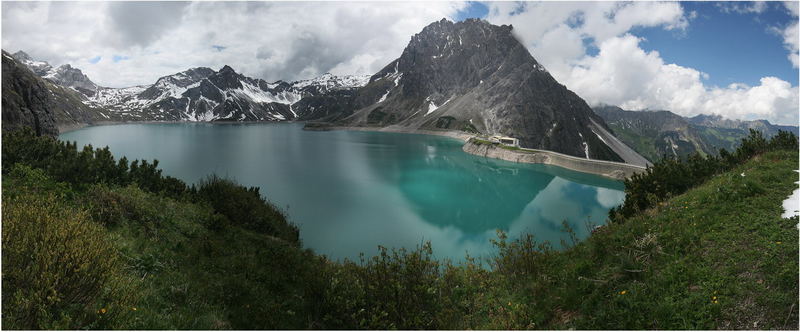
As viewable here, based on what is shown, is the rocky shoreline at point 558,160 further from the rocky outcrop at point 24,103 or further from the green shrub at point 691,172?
the rocky outcrop at point 24,103

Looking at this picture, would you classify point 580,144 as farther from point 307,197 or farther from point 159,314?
point 159,314

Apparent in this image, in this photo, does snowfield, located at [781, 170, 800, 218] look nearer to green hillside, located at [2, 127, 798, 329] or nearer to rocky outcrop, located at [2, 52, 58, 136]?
green hillside, located at [2, 127, 798, 329]

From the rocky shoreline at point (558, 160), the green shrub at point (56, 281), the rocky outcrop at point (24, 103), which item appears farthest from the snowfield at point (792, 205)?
the rocky outcrop at point (24, 103)

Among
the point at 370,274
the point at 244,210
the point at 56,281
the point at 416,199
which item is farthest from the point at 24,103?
the point at 370,274

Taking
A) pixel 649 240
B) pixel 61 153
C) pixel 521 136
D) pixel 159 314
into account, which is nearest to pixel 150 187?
pixel 61 153

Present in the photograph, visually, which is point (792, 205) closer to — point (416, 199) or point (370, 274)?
point (370, 274)

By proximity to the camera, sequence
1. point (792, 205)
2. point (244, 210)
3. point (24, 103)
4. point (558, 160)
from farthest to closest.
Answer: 1. point (24, 103)
2. point (558, 160)
3. point (244, 210)
4. point (792, 205)

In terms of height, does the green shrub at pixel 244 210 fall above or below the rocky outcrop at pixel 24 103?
below

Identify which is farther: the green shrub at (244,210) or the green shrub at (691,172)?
A: the green shrub at (244,210)

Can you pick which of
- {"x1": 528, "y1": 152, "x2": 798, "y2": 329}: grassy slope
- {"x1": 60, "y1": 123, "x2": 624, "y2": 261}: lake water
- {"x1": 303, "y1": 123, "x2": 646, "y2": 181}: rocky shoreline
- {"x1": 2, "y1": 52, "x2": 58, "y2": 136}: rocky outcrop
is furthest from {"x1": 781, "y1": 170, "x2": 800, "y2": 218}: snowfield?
{"x1": 2, "y1": 52, "x2": 58, "y2": 136}: rocky outcrop
